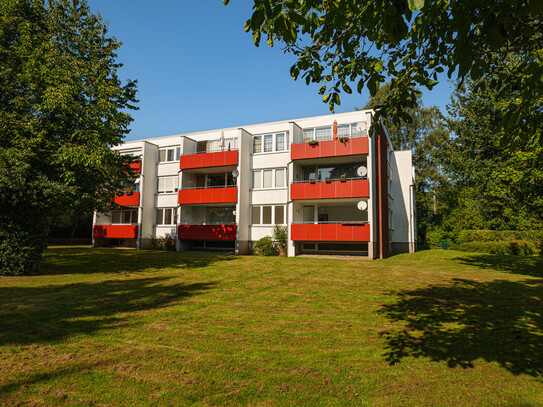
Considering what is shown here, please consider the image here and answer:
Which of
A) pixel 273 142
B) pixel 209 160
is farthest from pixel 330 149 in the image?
pixel 209 160

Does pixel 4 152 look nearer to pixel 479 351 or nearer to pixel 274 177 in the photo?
pixel 479 351

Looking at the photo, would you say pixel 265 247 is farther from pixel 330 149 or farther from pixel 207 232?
pixel 330 149

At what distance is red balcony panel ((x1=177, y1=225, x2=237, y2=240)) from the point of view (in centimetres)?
2892

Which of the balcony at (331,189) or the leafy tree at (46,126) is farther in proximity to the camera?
the balcony at (331,189)

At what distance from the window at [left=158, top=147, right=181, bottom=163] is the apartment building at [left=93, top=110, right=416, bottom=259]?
11 centimetres

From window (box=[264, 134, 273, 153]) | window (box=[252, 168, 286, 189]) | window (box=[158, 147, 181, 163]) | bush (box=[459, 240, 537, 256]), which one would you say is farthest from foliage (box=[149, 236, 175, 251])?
bush (box=[459, 240, 537, 256])

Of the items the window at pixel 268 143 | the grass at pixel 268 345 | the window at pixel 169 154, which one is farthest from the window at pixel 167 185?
the grass at pixel 268 345

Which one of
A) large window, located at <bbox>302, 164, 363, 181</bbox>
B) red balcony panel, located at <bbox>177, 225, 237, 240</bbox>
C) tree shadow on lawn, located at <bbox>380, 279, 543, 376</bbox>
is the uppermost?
large window, located at <bbox>302, 164, 363, 181</bbox>

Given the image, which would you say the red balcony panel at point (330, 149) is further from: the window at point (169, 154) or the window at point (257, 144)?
the window at point (169, 154)

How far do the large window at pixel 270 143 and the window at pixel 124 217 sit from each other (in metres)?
16.2

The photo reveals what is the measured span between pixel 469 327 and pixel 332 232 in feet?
54.8

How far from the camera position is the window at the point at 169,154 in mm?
34312

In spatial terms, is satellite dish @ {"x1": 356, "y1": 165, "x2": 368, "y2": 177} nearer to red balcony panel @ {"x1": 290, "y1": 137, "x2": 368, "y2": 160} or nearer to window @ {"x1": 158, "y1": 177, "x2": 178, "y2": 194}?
red balcony panel @ {"x1": 290, "y1": 137, "x2": 368, "y2": 160}

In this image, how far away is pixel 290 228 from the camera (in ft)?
84.7
